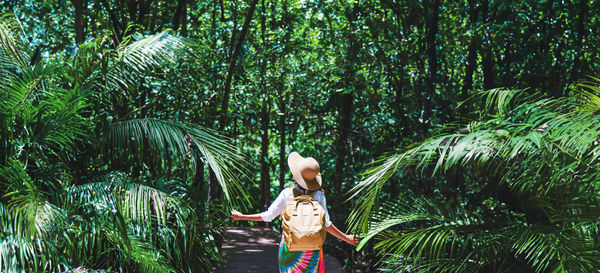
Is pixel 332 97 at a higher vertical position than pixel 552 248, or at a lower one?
higher

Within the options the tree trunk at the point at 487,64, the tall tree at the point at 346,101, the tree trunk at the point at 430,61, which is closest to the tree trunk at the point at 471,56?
the tree trunk at the point at 487,64

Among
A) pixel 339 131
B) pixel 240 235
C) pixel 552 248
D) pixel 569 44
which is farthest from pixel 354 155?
pixel 552 248

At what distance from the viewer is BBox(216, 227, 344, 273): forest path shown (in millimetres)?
8367

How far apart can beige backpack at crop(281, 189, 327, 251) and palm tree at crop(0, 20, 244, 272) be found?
1116 mm

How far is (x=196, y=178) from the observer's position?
866cm

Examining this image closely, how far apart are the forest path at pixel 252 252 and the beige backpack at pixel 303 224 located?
4.08 metres

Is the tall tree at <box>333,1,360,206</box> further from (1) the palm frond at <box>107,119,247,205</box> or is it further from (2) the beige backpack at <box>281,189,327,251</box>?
(2) the beige backpack at <box>281,189,327,251</box>

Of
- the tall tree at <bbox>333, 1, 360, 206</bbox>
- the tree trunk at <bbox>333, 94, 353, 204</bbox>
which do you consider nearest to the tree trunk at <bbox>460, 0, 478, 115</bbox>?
the tall tree at <bbox>333, 1, 360, 206</bbox>

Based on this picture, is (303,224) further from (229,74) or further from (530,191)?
(229,74)

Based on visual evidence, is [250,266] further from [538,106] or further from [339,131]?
[538,106]

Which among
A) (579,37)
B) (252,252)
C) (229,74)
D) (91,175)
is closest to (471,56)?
(579,37)

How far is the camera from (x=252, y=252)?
31.4 feet

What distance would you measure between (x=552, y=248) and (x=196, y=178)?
561 cm

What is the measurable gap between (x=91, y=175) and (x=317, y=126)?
5.85m
